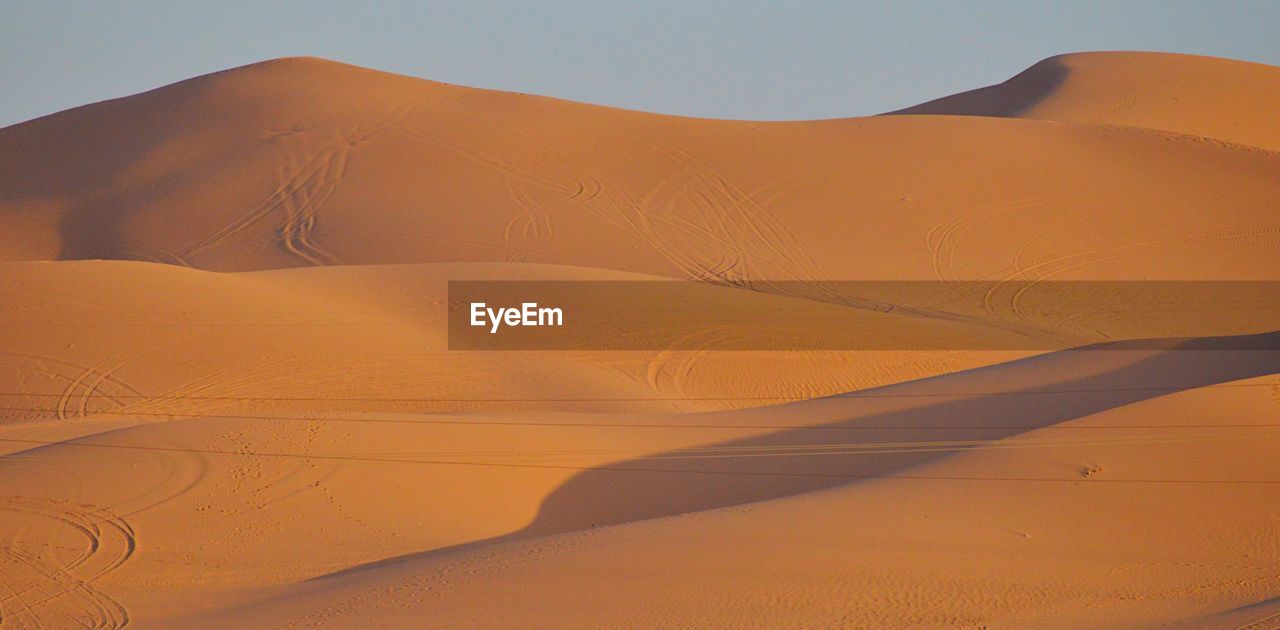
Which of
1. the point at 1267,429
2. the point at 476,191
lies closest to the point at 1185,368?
the point at 1267,429

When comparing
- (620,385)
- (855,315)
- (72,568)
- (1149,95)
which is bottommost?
(72,568)

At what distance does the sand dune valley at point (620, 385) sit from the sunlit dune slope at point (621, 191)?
6.6 inches

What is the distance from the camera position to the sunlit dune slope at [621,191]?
1330 inches

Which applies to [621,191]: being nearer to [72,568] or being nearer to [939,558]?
[72,568]

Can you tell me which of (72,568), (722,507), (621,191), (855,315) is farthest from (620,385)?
(621,191)

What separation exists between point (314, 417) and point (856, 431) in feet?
21.5

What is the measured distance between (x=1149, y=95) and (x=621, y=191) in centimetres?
3877

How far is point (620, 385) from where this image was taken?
21016mm

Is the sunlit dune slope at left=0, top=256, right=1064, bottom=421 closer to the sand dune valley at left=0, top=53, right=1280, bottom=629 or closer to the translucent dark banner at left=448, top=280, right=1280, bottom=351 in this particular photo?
the sand dune valley at left=0, top=53, right=1280, bottom=629

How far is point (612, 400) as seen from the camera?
19.9 metres

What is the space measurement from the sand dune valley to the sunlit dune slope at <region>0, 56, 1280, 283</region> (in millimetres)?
168

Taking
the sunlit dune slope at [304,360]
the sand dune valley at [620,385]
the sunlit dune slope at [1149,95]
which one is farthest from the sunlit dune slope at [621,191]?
the sunlit dune slope at [1149,95]

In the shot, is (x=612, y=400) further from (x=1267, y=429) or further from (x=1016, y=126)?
(x=1016, y=126)

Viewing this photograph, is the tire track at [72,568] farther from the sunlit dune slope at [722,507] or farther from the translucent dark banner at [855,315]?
the translucent dark banner at [855,315]
